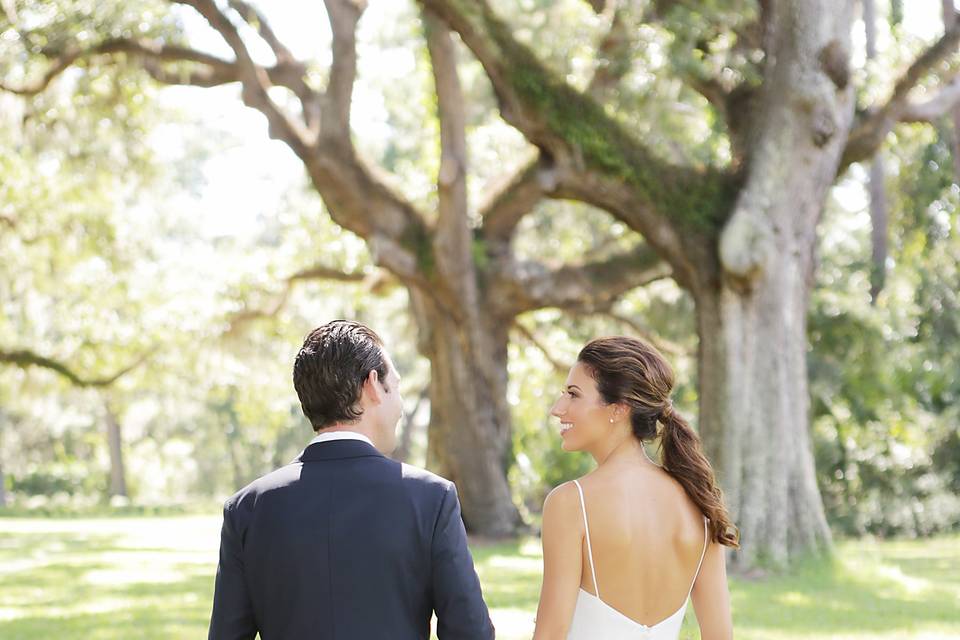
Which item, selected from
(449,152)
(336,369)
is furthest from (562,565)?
(449,152)

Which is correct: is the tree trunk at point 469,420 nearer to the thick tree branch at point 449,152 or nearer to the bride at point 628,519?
the thick tree branch at point 449,152

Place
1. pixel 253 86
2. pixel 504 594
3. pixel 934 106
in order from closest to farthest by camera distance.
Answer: pixel 504 594
pixel 934 106
pixel 253 86

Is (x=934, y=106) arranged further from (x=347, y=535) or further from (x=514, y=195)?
(x=347, y=535)

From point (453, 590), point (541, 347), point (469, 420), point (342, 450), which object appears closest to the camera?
point (453, 590)

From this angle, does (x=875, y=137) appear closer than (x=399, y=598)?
No

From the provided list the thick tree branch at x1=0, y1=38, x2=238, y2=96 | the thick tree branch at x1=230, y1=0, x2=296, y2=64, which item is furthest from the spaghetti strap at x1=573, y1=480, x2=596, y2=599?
the thick tree branch at x1=230, y1=0, x2=296, y2=64

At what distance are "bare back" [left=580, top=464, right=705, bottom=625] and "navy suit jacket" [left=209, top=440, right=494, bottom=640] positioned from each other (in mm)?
539

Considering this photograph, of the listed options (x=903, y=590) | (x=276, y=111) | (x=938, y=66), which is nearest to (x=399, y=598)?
(x=903, y=590)

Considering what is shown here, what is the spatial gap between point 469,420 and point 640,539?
1531 centimetres

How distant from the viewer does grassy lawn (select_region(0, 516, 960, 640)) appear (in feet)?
33.8

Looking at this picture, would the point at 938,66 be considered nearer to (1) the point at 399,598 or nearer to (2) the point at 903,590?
(2) the point at 903,590

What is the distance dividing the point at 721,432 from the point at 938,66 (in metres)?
5.71

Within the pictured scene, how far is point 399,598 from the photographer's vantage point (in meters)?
3.06

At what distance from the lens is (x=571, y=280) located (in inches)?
763
